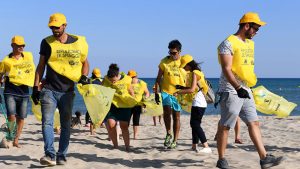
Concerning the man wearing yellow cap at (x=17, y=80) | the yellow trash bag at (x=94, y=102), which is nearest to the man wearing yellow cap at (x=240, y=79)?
the yellow trash bag at (x=94, y=102)

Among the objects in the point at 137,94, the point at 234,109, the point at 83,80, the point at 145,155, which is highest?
the point at 83,80

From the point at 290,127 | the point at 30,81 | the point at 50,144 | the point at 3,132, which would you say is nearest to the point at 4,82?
the point at 30,81

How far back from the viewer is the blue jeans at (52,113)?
5.96 m

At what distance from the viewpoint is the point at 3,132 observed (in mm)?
10523

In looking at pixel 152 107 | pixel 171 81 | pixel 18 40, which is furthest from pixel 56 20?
pixel 152 107

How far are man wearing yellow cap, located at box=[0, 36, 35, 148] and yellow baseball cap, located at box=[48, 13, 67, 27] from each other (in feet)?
6.24

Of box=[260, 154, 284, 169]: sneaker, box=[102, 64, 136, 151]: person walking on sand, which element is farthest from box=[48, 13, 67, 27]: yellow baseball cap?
box=[260, 154, 284, 169]: sneaker

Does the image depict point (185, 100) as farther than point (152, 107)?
No

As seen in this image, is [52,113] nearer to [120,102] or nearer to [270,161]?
[120,102]

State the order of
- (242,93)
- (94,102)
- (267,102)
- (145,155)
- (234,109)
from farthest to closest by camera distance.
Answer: (267,102), (145,155), (94,102), (234,109), (242,93)

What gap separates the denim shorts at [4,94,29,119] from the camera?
7.69 meters

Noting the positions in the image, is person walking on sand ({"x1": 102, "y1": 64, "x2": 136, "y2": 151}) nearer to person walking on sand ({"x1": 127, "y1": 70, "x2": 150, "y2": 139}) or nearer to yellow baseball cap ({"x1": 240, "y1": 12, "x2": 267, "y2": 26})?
person walking on sand ({"x1": 127, "y1": 70, "x2": 150, "y2": 139})

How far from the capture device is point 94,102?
636cm

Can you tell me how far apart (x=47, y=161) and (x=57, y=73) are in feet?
3.77
